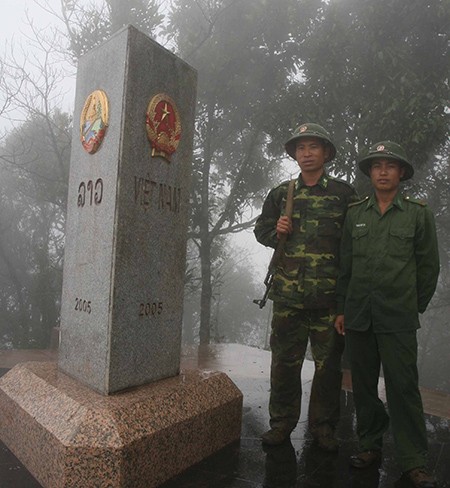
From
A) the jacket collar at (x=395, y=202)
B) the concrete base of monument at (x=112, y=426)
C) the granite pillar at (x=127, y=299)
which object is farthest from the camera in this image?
the jacket collar at (x=395, y=202)

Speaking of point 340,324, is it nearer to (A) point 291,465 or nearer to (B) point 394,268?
(B) point 394,268

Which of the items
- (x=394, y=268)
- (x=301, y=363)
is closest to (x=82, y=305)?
(x=301, y=363)

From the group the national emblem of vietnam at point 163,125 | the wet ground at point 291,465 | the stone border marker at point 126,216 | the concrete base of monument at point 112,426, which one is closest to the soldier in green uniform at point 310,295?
the wet ground at point 291,465

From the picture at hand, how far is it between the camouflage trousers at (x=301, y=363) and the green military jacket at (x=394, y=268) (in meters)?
0.29

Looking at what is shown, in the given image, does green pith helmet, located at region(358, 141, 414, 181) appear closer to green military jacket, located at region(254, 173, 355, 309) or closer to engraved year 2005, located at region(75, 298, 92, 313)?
green military jacket, located at region(254, 173, 355, 309)

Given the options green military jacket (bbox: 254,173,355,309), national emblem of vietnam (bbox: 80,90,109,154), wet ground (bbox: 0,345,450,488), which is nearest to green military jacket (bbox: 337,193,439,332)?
green military jacket (bbox: 254,173,355,309)

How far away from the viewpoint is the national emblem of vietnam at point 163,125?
2.99 m

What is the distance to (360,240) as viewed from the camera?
9.93 ft

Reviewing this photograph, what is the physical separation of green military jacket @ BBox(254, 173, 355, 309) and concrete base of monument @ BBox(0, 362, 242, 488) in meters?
0.81

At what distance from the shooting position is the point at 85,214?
10.1 feet

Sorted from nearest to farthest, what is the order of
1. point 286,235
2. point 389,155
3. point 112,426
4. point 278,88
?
point 112,426 → point 389,155 → point 286,235 → point 278,88

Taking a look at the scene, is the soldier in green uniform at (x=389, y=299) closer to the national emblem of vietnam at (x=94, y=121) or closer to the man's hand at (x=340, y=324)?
the man's hand at (x=340, y=324)

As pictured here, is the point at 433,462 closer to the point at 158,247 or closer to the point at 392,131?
the point at 158,247

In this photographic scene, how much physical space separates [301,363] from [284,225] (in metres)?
0.96
